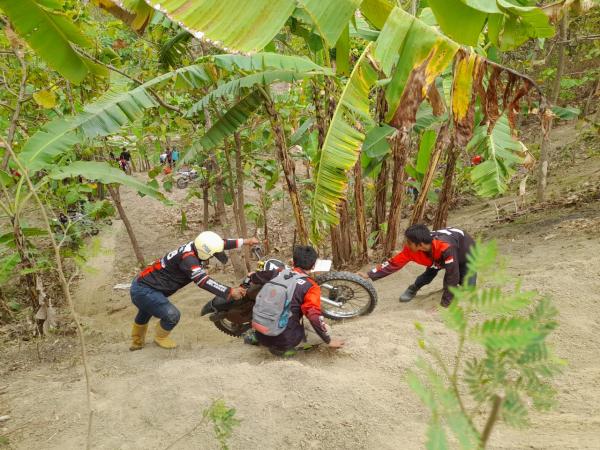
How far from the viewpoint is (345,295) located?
5.31 metres

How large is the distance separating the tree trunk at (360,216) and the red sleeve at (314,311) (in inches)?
89.0

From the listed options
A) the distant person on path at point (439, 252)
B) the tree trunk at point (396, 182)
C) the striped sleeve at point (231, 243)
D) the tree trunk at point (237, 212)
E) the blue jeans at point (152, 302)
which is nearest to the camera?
the distant person on path at point (439, 252)

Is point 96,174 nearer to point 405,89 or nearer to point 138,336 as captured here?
point 138,336

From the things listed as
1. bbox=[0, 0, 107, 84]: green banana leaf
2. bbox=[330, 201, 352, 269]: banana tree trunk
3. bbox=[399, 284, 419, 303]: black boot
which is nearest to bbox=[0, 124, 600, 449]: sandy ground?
bbox=[399, 284, 419, 303]: black boot

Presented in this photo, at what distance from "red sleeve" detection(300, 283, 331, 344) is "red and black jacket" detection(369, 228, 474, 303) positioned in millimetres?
1098

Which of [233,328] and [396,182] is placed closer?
[233,328]

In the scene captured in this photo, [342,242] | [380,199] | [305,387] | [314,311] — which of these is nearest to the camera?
[305,387]

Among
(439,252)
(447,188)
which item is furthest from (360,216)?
(439,252)

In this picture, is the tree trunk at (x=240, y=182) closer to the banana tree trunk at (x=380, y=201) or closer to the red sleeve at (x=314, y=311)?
the banana tree trunk at (x=380, y=201)

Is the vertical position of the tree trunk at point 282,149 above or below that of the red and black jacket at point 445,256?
above

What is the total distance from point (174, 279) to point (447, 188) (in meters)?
3.85

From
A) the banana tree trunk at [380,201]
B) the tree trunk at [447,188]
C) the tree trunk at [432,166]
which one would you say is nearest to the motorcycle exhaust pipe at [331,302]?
the tree trunk at [432,166]

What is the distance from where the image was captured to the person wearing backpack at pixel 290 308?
398 centimetres

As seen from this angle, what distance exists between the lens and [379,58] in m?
3.65
